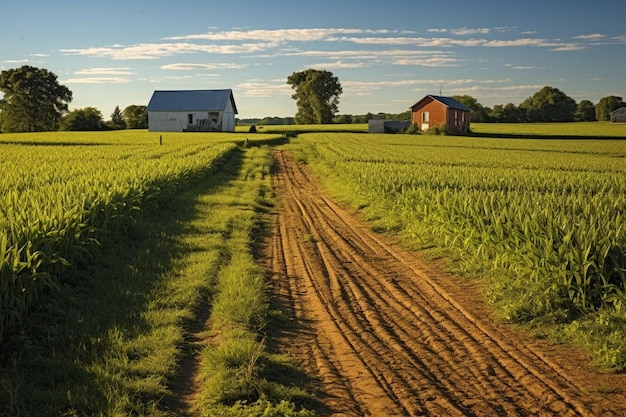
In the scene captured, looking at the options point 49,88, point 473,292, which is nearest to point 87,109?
point 49,88

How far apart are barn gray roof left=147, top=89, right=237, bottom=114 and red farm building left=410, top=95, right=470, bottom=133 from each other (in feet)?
90.0

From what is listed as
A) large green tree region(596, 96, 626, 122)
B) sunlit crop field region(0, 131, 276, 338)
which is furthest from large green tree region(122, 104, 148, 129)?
large green tree region(596, 96, 626, 122)

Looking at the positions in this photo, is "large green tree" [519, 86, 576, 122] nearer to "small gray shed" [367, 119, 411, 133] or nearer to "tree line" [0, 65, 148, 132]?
"small gray shed" [367, 119, 411, 133]

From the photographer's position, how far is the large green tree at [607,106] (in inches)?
5320

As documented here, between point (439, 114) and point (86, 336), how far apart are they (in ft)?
251

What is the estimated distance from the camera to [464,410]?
201 inches

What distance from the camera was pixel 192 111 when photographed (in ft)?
260

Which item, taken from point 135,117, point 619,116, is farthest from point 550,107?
point 135,117

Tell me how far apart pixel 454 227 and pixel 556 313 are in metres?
4.18

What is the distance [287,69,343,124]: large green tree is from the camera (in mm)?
114938

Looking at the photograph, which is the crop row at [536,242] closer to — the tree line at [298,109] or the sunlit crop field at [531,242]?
the sunlit crop field at [531,242]

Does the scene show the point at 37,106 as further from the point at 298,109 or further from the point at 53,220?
the point at 53,220

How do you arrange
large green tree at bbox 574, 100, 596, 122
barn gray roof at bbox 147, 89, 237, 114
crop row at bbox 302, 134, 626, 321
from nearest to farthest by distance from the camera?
Answer: crop row at bbox 302, 134, 626, 321
barn gray roof at bbox 147, 89, 237, 114
large green tree at bbox 574, 100, 596, 122

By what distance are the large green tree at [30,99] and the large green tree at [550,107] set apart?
9623 centimetres
